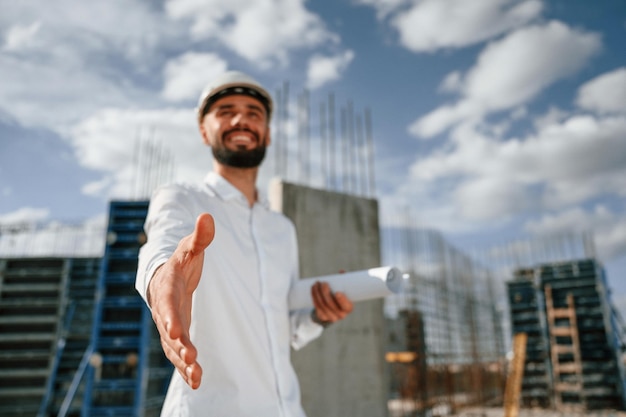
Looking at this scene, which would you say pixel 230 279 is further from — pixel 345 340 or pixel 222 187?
pixel 345 340

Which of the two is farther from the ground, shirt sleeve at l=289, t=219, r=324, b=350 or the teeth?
the teeth

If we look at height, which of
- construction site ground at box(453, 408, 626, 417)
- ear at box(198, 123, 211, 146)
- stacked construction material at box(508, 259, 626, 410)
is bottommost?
construction site ground at box(453, 408, 626, 417)

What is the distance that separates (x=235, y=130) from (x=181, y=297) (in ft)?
3.44

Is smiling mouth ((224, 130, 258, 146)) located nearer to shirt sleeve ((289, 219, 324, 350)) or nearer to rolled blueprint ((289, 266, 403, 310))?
rolled blueprint ((289, 266, 403, 310))

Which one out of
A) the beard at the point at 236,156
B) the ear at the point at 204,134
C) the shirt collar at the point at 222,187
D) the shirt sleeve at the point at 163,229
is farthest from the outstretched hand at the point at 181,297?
the ear at the point at 204,134

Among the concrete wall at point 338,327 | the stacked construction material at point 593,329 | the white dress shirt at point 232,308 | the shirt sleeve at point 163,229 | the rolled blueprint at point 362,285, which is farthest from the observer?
the stacked construction material at point 593,329

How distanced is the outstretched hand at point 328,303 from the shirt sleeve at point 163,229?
0.59 m

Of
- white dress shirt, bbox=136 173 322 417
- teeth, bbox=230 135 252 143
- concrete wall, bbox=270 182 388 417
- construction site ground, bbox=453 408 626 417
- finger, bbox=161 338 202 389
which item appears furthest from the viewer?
construction site ground, bbox=453 408 626 417

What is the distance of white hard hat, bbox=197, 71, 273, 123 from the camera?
186 centimetres

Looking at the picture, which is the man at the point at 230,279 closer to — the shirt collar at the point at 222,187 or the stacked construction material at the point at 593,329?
the shirt collar at the point at 222,187

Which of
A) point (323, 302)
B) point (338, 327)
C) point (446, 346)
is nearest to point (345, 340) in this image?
point (338, 327)

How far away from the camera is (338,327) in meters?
3.38

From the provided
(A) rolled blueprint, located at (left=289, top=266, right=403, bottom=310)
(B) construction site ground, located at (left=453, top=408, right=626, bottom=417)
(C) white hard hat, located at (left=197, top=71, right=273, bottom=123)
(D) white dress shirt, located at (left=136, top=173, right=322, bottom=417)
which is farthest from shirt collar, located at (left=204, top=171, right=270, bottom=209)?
(B) construction site ground, located at (left=453, top=408, right=626, bottom=417)

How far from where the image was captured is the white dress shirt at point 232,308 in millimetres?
1364
